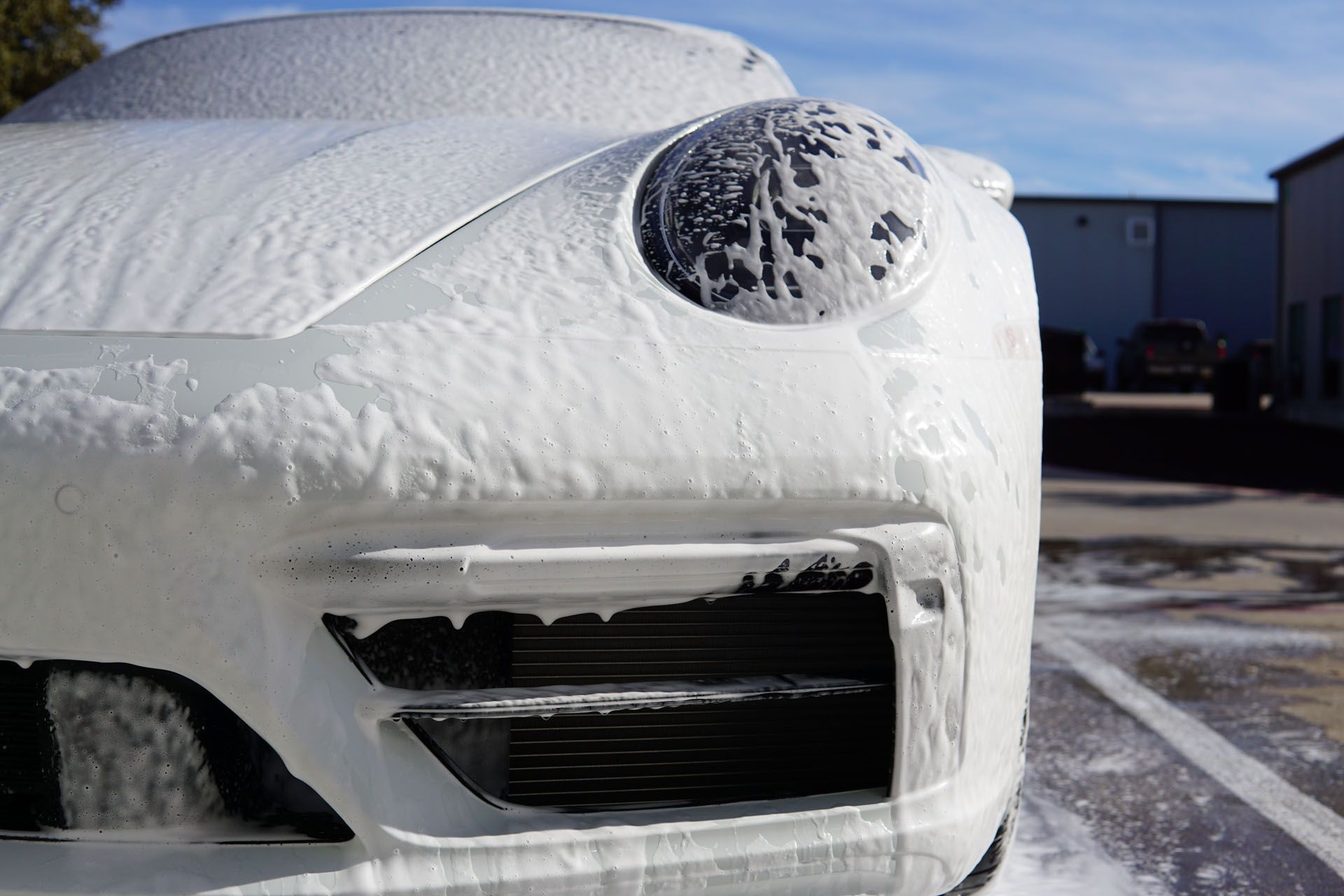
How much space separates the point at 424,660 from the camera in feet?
4.21

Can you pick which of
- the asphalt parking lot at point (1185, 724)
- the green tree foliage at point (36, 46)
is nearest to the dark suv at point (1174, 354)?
the green tree foliage at point (36, 46)

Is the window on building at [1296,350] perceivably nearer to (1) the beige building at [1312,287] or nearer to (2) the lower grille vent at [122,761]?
(1) the beige building at [1312,287]

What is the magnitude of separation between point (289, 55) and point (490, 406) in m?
1.74

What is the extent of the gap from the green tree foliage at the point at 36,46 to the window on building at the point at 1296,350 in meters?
16.1

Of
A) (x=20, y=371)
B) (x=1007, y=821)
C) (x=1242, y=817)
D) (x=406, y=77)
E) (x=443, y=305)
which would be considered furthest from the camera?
(x=406, y=77)

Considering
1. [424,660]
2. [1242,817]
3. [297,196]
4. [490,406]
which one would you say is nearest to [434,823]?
[424,660]

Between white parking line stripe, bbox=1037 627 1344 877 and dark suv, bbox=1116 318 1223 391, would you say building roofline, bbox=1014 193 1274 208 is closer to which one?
dark suv, bbox=1116 318 1223 391

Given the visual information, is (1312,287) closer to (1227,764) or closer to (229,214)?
(1227,764)

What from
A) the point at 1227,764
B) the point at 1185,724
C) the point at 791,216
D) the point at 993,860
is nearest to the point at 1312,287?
the point at 1185,724

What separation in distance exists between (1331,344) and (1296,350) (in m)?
1.44

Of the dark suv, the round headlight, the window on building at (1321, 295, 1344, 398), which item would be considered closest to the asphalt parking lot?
the round headlight

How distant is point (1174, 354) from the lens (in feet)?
92.3

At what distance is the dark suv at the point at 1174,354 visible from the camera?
27.9 m

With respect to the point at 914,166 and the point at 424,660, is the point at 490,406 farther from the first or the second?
the point at 914,166
